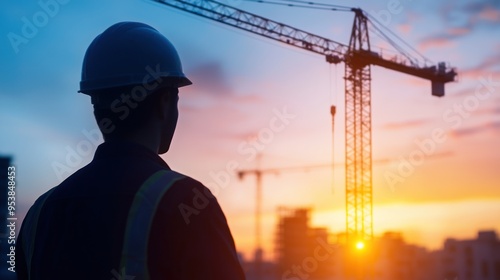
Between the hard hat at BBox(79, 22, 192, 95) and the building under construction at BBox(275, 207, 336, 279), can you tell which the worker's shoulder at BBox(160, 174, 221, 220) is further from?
the building under construction at BBox(275, 207, 336, 279)

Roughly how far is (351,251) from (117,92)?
179 feet

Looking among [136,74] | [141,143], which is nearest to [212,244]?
[141,143]

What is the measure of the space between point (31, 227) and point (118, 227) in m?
0.42

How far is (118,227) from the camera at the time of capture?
1.74 meters

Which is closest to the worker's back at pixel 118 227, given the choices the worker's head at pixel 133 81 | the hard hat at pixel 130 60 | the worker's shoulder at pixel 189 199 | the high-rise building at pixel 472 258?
the worker's shoulder at pixel 189 199

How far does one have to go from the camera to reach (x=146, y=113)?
77.6 inches

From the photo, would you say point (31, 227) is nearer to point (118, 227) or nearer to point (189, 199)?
point (118, 227)

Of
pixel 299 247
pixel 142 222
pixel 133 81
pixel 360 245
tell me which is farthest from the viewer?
pixel 299 247

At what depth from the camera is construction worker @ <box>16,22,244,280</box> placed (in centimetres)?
167

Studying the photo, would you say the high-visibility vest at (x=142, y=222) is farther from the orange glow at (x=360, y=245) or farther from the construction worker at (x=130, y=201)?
the orange glow at (x=360, y=245)

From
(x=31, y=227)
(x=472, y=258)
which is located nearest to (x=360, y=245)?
(x=472, y=258)

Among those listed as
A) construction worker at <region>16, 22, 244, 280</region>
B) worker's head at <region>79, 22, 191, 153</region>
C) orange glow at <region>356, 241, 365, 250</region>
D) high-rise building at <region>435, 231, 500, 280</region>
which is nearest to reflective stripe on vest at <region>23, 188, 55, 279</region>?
construction worker at <region>16, 22, 244, 280</region>

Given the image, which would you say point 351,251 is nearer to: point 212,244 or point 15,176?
point 15,176

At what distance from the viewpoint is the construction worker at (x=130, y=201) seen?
1672 mm
